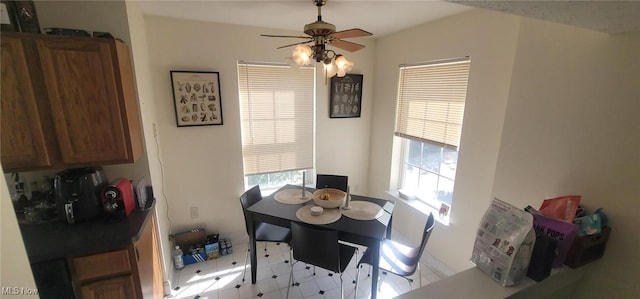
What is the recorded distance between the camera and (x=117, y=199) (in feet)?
5.26

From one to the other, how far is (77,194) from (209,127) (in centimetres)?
122

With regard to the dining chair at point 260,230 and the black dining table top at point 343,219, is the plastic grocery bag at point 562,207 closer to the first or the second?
the black dining table top at point 343,219

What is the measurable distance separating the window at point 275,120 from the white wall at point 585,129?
6.49ft

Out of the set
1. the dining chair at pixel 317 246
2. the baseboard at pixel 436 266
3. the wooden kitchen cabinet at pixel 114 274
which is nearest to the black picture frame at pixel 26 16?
the wooden kitchen cabinet at pixel 114 274

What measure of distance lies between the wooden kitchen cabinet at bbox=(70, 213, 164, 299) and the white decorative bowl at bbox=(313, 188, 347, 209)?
1267 mm

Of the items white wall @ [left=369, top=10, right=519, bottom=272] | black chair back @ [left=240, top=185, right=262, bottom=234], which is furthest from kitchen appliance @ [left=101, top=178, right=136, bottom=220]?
white wall @ [left=369, top=10, right=519, bottom=272]

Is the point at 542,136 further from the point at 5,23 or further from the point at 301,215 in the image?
the point at 5,23

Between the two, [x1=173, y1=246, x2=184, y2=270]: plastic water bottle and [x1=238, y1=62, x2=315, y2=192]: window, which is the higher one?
[x1=238, y1=62, x2=315, y2=192]: window

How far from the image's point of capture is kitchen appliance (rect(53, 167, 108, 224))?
152 centimetres

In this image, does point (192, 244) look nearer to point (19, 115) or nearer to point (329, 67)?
point (19, 115)

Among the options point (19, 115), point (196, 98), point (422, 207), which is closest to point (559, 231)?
point (422, 207)

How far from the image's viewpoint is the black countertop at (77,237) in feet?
4.38

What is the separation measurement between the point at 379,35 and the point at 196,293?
10.3ft

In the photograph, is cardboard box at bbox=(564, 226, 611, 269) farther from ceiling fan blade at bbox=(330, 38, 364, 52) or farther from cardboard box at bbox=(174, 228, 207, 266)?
cardboard box at bbox=(174, 228, 207, 266)
